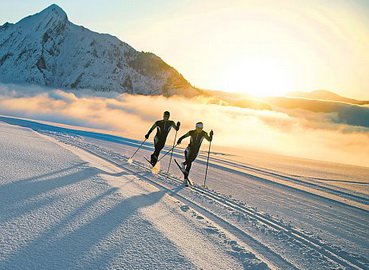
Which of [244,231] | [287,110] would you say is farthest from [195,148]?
[287,110]

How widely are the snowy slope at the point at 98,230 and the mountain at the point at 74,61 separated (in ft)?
366

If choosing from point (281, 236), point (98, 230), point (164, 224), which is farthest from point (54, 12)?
point (281, 236)

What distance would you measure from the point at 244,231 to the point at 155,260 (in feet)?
6.62

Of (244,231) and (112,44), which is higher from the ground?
(112,44)

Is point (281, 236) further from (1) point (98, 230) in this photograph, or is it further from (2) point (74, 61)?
(2) point (74, 61)

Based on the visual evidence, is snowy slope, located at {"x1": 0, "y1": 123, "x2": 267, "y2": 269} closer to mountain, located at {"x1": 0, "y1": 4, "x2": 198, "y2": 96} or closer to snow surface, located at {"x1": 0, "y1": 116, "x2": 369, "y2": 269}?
snow surface, located at {"x1": 0, "y1": 116, "x2": 369, "y2": 269}

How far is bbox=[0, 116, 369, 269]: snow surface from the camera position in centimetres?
273

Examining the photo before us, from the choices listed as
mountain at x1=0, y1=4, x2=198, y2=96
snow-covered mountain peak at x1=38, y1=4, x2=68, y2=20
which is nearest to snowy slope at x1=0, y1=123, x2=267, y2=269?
mountain at x1=0, y1=4, x2=198, y2=96

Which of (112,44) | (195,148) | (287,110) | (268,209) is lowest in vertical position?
(268,209)

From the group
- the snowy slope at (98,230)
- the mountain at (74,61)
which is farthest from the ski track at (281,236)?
the mountain at (74,61)

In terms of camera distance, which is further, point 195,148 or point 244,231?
point 195,148

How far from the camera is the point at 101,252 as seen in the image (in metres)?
2.67

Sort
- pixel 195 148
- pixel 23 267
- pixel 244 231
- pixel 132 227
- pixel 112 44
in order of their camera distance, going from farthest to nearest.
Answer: pixel 112 44, pixel 195 148, pixel 244 231, pixel 132 227, pixel 23 267

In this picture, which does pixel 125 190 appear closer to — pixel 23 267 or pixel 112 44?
pixel 23 267
